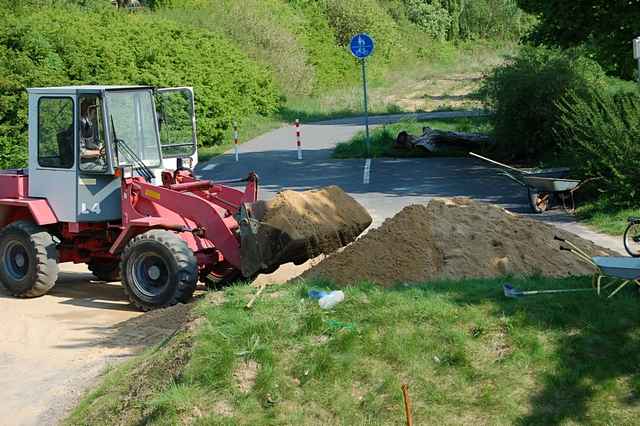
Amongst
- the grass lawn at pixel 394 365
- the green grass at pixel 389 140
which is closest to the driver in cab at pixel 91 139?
the grass lawn at pixel 394 365

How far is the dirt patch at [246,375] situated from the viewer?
326 inches

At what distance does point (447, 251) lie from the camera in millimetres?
11867

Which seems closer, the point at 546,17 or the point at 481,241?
the point at 481,241

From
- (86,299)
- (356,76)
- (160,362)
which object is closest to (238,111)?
(356,76)

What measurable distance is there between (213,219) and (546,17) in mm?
14088

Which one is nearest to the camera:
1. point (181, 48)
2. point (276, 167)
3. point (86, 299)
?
point (86, 299)

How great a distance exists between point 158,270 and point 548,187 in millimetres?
9376

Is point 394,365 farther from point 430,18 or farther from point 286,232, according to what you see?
point 430,18

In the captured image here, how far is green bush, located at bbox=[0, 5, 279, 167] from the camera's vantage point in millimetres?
23875

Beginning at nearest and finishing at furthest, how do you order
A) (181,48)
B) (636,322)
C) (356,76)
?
1. (636,322)
2. (181,48)
3. (356,76)

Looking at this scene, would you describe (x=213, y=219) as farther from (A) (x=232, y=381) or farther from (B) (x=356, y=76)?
(B) (x=356, y=76)

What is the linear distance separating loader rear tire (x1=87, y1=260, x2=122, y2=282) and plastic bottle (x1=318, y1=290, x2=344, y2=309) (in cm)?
634

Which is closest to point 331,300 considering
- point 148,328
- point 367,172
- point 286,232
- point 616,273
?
point 616,273

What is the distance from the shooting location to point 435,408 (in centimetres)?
794
